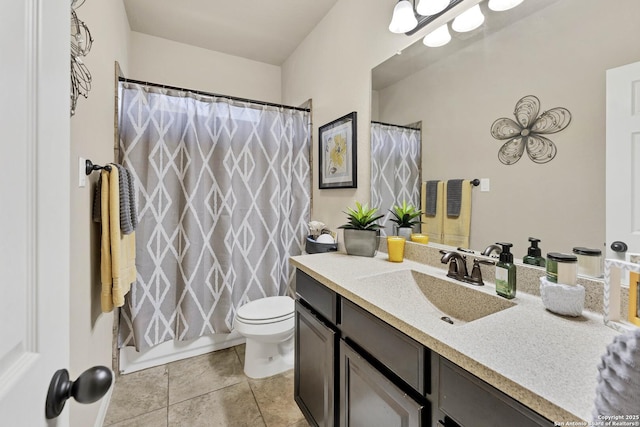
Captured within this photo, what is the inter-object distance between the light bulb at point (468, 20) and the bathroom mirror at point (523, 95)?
0.03m

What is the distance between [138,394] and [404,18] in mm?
2656

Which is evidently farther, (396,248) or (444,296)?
(396,248)

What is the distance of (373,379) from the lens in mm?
932

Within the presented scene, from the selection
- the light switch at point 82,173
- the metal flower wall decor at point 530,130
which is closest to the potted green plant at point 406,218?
the metal flower wall decor at point 530,130

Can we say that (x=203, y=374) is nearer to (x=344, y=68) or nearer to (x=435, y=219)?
(x=435, y=219)

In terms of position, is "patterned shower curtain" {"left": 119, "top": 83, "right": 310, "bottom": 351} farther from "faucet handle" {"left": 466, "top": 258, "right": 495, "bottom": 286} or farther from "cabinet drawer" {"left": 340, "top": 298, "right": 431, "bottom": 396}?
"faucet handle" {"left": 466, "top": 258, "right": 495, "bottom": 286}

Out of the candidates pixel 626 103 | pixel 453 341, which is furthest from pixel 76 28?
pixel 626 103

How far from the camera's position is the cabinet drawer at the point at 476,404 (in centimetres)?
54

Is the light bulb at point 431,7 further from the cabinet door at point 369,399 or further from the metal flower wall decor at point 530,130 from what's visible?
the cabinet door at point 369,399

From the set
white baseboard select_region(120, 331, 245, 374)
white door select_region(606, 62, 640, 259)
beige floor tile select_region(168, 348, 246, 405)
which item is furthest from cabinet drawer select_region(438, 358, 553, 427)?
white baseboard select_region(120, 331, 245, 374)

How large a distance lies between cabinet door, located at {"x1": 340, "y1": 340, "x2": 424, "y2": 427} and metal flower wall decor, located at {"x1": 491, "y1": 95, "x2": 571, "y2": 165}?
930 mm

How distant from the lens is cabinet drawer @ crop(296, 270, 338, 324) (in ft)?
3.86

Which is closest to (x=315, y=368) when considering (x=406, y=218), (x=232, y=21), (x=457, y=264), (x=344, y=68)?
(x=457, y=264)

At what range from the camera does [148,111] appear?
6.30 ft
